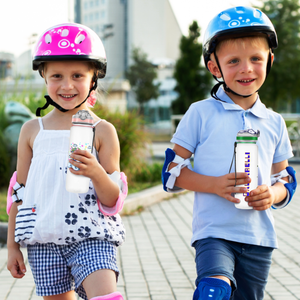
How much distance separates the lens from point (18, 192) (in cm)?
250

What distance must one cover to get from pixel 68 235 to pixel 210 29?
138 cm

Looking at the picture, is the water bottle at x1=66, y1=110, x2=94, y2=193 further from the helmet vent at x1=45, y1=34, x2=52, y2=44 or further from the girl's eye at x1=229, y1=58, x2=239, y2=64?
the girl's eye at x1=229, y1=58, x2=239, y2=64

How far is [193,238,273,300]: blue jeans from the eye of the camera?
2211mm

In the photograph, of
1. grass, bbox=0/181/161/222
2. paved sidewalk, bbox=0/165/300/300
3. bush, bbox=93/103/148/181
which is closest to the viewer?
paved sidewalk, bbox=0/165/300/300

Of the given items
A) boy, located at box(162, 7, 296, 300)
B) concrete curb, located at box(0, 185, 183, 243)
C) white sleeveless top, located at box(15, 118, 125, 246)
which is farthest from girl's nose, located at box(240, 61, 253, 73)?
concrete curb, located at box(0, 185, 183, 243)

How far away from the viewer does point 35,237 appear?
7.60 feet

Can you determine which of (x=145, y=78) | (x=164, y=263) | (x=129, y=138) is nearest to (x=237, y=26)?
(x=164, y=263)

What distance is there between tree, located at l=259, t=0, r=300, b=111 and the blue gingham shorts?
30.0 meters

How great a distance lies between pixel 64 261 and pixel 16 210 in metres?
0.40

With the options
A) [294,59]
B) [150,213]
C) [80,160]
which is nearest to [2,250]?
[150,213]

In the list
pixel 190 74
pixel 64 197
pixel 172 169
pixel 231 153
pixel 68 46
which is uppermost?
pixel 190 74

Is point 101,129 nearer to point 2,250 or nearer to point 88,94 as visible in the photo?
point 88,94

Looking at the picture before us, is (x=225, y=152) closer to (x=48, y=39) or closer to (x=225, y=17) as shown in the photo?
(x=225, y=17)

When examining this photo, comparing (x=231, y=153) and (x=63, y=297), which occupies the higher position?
(x=231, y=153)
